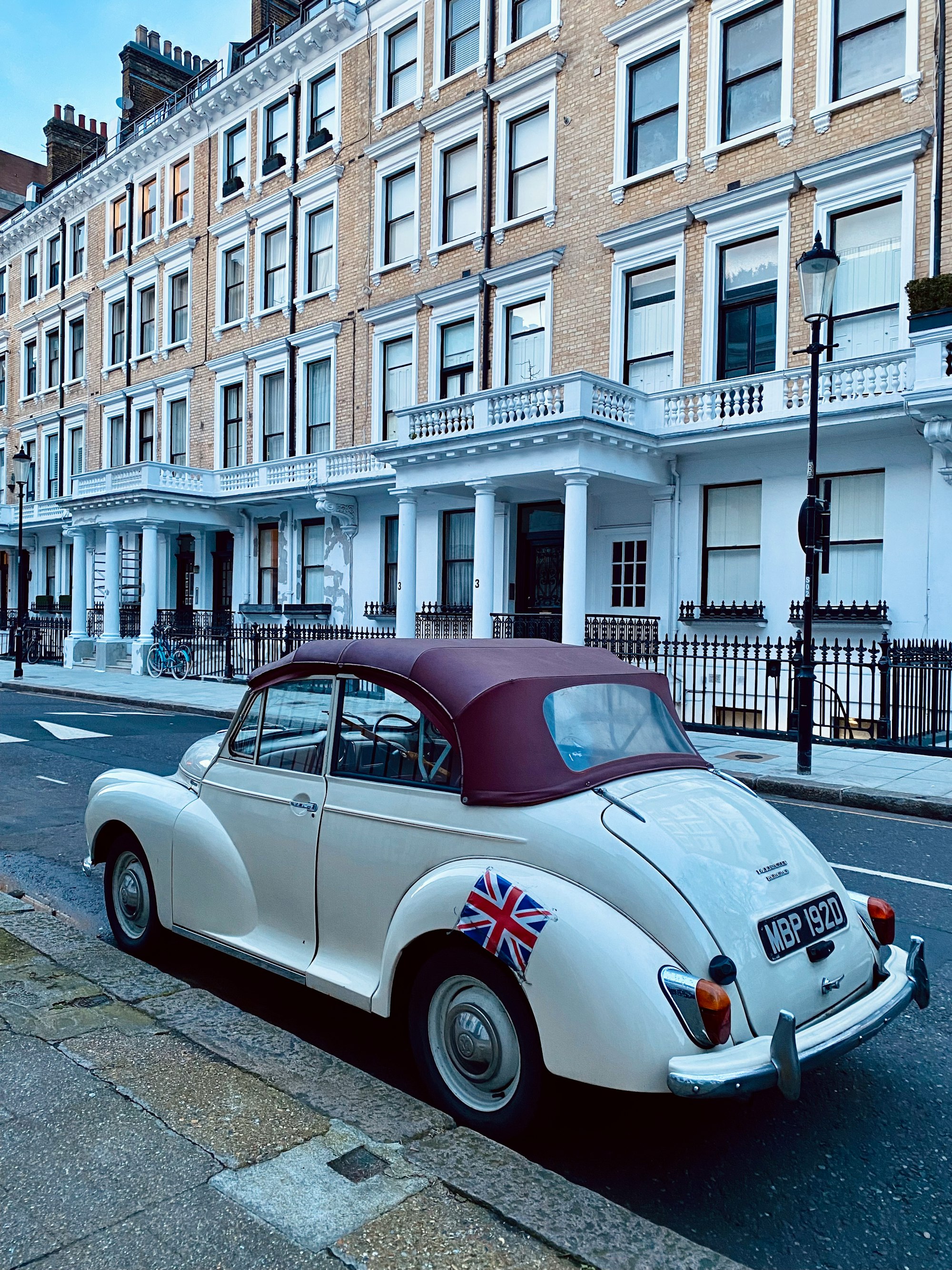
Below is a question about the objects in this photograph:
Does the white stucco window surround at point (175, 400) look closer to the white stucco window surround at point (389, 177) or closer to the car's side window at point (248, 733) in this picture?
the white stucco window surround at point (389, 177)

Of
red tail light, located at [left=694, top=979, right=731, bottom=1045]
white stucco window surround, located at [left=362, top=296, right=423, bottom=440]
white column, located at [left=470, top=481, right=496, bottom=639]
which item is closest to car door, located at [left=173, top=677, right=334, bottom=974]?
red tail light, located at [left=694, top=979, right=731, bottom=1045]

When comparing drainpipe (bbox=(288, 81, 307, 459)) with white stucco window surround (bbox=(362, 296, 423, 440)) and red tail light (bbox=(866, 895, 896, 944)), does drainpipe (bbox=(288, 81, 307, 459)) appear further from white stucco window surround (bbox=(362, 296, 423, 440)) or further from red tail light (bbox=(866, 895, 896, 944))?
red tail light (bbox=(866, 895, 896, 944))

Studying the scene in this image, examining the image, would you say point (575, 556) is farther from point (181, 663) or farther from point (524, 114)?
point (181, 663)

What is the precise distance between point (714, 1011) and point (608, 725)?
1315mm

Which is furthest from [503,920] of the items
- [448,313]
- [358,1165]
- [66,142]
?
[66,142]

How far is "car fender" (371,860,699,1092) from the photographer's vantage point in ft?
9.09

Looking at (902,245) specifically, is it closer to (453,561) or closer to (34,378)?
(453,561)

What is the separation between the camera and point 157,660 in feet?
83.5

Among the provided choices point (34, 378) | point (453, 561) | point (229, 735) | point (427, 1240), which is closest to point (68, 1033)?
point (229, 735)

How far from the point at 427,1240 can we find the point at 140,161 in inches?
1426

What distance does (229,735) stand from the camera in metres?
4.52

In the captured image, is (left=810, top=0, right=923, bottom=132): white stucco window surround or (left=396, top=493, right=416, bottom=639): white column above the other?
(left=810, top=0, right=923, bottom=132): white stucco window surround

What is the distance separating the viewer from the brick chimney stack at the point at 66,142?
128 feet

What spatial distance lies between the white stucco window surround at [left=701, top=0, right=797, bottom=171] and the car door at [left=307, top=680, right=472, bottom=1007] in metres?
16.8
